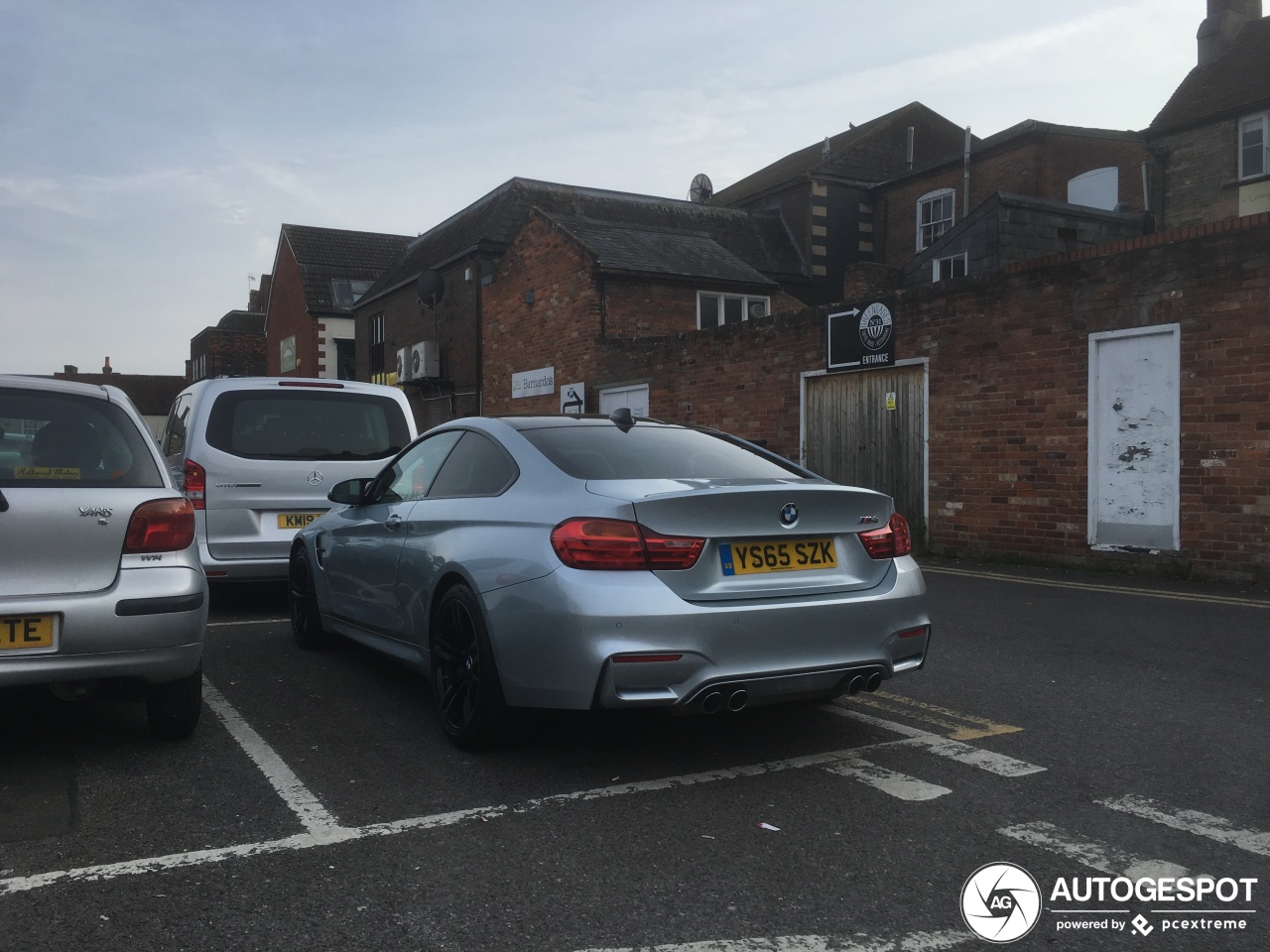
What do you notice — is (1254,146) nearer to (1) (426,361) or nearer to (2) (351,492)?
(1) (426,361)

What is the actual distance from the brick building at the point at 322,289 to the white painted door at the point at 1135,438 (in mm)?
35111

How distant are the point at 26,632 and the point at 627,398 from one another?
15771mm

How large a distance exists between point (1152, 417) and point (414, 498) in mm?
8023

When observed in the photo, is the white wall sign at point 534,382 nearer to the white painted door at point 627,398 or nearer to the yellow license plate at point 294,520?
the white painted door at point 627,398

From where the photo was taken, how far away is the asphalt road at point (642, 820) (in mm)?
2838

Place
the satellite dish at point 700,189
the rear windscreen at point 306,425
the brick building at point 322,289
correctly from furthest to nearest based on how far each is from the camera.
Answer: the brick building at point 322,289
the satellite dish at point 700,189
the rear windscreen at point 306,425

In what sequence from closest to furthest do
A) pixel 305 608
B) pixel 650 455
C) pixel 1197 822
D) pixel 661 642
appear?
pixel 1197 822 < pixel 661 642 < pixel 650 455 < pixel 305 608

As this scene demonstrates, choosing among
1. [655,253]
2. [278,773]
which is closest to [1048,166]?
[655,253]

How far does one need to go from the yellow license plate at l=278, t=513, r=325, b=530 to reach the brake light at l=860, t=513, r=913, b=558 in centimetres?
472

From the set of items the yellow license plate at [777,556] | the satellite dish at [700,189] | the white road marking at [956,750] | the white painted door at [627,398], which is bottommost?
the white road marking at [956,750]

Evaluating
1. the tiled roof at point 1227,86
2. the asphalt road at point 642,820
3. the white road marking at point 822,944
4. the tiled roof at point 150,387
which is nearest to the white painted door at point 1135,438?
the asphalt road at point 642,820

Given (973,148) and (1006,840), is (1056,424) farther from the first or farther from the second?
(973,148)

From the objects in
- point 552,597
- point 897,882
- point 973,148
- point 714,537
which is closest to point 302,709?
point 552,597

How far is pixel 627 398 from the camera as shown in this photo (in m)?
19.5
